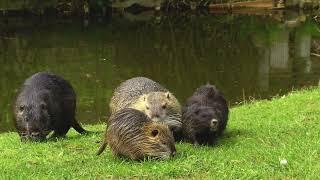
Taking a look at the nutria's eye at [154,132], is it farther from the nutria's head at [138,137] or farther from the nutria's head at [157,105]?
the nutria's head at [157,105]

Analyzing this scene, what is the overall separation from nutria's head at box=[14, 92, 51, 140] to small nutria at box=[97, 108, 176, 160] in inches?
Result: 58.7

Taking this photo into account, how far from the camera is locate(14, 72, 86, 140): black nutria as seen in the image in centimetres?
772

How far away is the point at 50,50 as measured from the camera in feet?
79.6

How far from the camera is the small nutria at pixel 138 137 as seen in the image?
6234 mm

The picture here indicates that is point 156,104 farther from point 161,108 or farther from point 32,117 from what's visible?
point 32,117

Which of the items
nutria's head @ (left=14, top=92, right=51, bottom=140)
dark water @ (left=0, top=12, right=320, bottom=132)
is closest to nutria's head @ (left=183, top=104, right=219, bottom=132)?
nutria's head @ (left=14, top=92, right=51, bottom=140)

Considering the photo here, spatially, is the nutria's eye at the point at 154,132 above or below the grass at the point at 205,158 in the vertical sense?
above

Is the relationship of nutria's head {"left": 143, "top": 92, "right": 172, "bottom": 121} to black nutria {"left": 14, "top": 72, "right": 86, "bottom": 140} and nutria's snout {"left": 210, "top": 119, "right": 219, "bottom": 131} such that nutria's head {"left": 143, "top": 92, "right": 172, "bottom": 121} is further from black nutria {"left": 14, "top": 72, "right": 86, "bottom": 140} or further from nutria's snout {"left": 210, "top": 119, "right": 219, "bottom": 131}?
black nutria {"left": 14, "top": 72, "right": 86, "bottom": 140}

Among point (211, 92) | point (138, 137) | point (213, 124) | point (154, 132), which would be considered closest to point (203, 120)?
point (213, 124)

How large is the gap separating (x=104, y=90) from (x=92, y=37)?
447 inches

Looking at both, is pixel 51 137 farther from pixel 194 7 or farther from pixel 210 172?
pixel 194 7

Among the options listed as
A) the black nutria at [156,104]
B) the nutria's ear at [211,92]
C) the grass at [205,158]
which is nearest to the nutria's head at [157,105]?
the black nutria at [156,104]

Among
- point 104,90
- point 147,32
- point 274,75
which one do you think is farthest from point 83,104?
point 147,32

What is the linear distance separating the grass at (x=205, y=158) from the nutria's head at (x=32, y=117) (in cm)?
17
